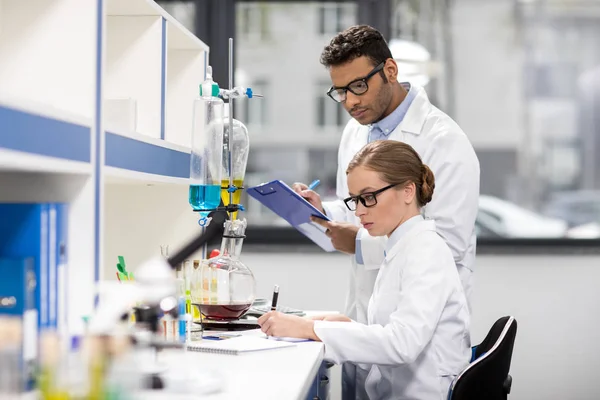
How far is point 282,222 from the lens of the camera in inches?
148

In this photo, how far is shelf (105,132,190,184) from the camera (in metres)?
1.50

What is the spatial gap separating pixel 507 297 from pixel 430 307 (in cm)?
196

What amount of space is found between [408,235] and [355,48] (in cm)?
64

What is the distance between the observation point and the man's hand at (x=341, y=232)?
2254 millimetres

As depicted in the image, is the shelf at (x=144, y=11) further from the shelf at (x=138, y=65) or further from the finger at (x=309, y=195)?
the finger at (x=309, y=195)

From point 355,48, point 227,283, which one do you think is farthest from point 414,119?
point 227,283

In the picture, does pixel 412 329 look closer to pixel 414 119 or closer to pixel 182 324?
pixel 182 324

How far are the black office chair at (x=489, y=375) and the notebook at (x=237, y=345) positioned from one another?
0.36m

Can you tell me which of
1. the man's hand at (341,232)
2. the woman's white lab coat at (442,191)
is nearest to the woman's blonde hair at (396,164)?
the woman's white lab coat at (442,191)

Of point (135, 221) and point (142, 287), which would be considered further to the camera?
point (135, 221)

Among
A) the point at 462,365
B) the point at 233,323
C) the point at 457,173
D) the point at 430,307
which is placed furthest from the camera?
the point at 457,173

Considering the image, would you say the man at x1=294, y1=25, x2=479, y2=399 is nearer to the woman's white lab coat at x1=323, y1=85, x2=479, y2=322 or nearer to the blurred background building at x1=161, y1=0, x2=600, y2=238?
the woman's white lab coat at x1=323, y1=85, x2=479, y2=322

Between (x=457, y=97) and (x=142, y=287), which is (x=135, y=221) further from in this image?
(x=457, y=97)

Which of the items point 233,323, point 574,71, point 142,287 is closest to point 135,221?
point 233,323
